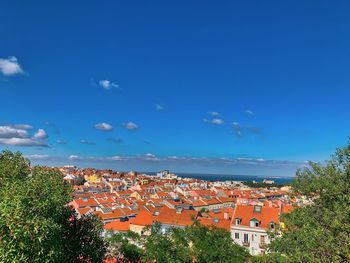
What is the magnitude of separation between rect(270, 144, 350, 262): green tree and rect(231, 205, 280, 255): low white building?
35227 mm

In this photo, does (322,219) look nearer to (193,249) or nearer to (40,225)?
(40,225)

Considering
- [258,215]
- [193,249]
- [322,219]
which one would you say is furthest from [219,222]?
[322,219]

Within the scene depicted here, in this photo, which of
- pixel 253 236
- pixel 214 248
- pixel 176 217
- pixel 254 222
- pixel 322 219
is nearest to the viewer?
pixel 322 219

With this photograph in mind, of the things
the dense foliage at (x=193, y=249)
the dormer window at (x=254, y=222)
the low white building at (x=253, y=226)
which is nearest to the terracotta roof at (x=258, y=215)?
the low white building at (x=253, y=226)

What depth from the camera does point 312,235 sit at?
19594 millimetres

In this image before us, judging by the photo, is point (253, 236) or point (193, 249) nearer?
point (193, 249)

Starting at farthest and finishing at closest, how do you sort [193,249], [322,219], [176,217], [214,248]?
[176,217] < [193,249] < [214,248] < [322,219]

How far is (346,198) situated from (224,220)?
48.3m

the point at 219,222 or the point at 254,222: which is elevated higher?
the point at 254,222

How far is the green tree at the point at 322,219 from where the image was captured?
18.9m

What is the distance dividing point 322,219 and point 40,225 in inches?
626

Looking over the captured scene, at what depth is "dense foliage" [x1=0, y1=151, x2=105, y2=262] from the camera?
16.7 m

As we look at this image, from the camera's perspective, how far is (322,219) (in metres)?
21.9

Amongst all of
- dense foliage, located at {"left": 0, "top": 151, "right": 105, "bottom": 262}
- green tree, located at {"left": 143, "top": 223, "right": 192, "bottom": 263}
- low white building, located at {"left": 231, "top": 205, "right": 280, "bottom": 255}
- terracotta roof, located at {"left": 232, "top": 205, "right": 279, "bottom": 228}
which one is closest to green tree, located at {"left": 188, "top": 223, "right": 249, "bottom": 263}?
green tree, located at {"left": 143, "top": 223, "right": 192, "bottom": 263}
